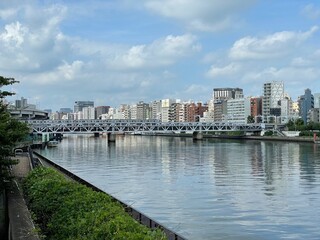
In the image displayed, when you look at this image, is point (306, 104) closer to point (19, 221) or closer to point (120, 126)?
point (120, 126)

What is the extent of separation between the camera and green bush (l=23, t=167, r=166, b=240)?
705cm

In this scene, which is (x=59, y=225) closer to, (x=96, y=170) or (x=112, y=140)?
(x=96, y=170)

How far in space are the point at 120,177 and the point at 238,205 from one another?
52.5ft

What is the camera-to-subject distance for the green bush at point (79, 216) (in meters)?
7.05

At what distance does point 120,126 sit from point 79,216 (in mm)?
111041

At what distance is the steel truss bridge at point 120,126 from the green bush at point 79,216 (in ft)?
300

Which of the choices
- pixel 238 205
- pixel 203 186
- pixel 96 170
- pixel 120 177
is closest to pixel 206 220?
pixel 238 205

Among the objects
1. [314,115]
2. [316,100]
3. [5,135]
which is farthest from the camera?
[316,100]

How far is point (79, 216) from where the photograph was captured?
895cm

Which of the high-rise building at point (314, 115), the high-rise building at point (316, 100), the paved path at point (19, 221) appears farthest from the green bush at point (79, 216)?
the high-rise building at point (316, 100)

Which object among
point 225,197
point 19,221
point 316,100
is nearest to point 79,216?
point 19,221

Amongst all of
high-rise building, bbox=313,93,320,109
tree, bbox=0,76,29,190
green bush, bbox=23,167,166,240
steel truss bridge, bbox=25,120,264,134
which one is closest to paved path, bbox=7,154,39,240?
green bush, bbox=23,167,166,240

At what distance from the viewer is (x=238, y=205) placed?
80.3ft

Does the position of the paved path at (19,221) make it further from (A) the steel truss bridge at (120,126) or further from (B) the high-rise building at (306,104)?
(B) the high-rise building at (306,104)
